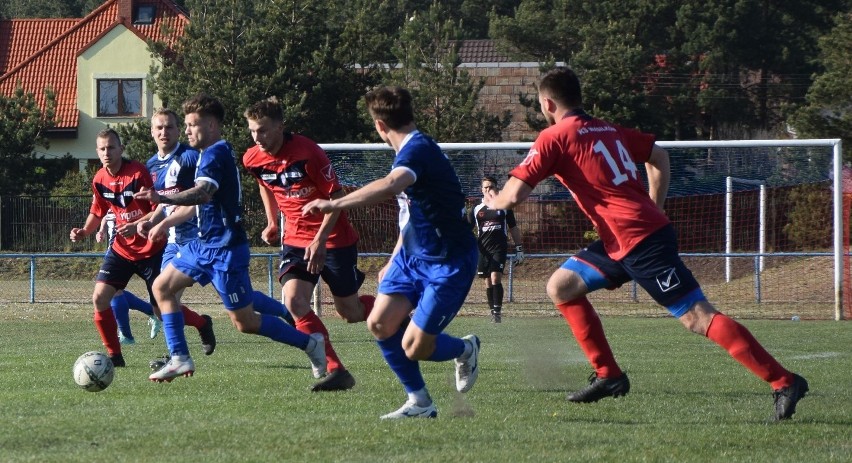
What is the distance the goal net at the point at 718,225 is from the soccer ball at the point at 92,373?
1113 cm

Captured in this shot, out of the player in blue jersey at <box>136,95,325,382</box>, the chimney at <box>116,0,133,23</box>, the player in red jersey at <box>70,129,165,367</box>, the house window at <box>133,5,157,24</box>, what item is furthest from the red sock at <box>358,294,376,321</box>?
the house window at <box>133,5,157,24</box>

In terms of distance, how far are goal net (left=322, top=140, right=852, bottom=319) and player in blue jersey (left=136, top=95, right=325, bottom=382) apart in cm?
1056

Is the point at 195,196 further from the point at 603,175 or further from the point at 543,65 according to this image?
the point at 543,65

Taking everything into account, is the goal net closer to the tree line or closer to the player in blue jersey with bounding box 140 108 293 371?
the tree line

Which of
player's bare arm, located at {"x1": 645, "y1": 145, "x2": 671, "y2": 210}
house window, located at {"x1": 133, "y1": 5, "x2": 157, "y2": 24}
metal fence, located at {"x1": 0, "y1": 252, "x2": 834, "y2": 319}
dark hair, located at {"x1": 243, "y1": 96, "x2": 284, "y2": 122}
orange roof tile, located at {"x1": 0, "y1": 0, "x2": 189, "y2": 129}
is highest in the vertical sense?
house window, located at {"x1": 133, "y1": 5, "x2": 157, "y2": 24}

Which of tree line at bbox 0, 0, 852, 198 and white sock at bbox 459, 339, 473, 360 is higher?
tree line at bbox 0, 0, 852, 198

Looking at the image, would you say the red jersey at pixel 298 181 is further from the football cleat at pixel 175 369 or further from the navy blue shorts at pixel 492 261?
the navy blue shorts at pixel 492 261

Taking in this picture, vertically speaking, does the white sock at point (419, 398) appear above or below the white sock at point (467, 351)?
below

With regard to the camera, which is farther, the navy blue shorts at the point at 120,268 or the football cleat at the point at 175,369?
the navy blue shorts at the point at 120,268

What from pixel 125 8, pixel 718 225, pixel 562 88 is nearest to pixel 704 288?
pixel 718 225

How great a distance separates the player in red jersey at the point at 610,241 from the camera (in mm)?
6043

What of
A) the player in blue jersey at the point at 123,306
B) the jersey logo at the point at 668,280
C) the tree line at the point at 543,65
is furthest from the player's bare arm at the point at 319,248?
the tree line at the point at 543,65

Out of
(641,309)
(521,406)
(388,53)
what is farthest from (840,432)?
(388,53)

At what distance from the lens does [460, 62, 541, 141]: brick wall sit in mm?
34312
